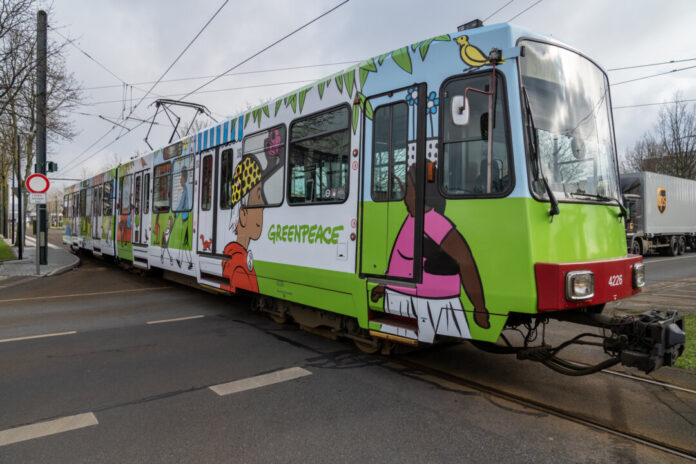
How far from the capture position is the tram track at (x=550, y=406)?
10.1 ft

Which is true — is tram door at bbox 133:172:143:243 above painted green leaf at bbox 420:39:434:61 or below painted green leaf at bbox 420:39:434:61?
below

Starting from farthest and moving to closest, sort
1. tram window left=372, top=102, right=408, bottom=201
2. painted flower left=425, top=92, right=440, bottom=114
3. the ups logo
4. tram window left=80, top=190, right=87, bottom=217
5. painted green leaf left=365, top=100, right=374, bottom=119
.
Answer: the ups logo
tram window left=80, top=190, right=87, bottom=217
painted green leaf left=365, top=100, right=374, bottom=119
tram window left=372, top=102, right=408, bottom=201
painted flower left=425, top=92, right=440, bottom=114

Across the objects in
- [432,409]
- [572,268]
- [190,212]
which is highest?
[190,212]

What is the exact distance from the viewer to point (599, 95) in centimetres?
437

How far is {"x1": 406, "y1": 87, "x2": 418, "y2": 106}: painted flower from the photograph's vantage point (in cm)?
416

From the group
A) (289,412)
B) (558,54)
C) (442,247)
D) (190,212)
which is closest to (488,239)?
(442,247)

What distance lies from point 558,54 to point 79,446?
15.9ft

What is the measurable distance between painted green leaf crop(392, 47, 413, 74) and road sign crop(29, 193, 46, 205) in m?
13.2

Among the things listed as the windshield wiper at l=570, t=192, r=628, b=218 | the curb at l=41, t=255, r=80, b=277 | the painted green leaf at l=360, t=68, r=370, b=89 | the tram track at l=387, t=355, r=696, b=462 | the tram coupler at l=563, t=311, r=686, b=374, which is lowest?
the tram track at l=387, t=355, r=696, b=462

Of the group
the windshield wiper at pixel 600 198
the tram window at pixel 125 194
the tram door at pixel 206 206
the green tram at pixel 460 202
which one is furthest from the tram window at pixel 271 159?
the tram window at pixel 125 194

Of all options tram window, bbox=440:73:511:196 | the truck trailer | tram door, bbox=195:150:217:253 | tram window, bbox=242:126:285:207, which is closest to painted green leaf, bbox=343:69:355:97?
tram window, bbox=440:73:511:196

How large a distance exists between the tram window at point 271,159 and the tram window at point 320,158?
23cm

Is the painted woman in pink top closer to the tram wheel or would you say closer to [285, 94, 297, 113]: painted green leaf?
the tram wheel

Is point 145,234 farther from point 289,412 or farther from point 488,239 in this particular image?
point 488,239
